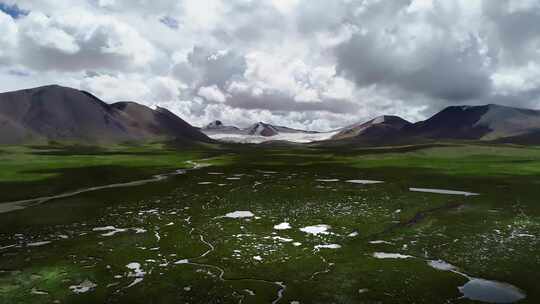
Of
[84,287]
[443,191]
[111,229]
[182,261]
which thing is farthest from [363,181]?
[84,287]

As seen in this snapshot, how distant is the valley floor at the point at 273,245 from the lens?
87.3ft

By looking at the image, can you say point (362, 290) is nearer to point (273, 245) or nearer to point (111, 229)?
point (273, 245)

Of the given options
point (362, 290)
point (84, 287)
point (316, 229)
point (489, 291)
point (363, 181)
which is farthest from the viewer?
point (363, 181)

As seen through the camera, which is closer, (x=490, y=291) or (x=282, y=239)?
(x=490, y=291)

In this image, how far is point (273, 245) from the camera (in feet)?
120

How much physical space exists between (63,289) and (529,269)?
108 feet

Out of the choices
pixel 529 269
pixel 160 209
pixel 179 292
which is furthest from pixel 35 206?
pixel 529 269

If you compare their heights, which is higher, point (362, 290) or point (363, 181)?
point (363, 181)

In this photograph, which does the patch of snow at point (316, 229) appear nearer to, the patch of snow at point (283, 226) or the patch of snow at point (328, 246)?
the patch of snow at point (283, 226)

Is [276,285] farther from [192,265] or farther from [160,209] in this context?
[160,209]

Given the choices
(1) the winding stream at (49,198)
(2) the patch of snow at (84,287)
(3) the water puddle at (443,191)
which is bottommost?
(2) the patch of snow at (84,287)

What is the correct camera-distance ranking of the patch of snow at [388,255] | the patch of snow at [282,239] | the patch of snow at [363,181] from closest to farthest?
1. the patch of snow at [388,255]
2. the patch of snow at [282,239]
3. the patch of snow at [363,181]

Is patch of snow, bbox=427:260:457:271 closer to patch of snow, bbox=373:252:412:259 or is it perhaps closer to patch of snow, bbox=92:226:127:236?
patch of snow, bbox=373:252:412:259

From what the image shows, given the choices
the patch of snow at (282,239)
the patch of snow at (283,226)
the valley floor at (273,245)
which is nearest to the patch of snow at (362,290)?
the valley floor at (273,245)
